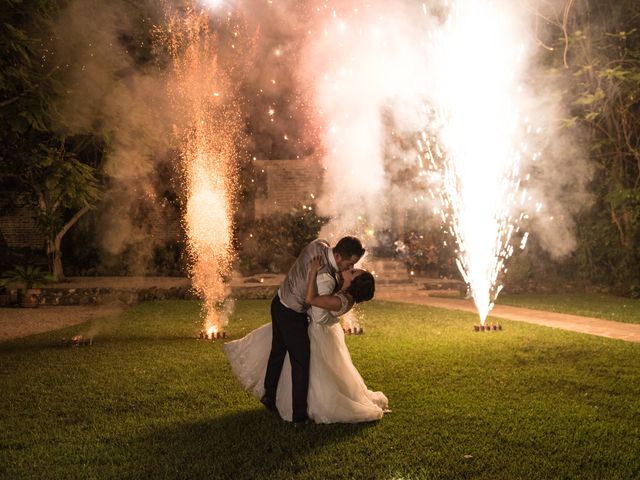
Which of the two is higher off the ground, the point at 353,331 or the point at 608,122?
the point at 608,122

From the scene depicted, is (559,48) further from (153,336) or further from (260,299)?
(153,336)

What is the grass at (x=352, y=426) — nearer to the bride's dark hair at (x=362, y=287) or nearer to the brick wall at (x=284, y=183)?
the bride's dark hair at (x=362, y=287)

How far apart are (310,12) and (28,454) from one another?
10.3 meters

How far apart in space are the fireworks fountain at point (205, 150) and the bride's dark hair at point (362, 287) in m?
5.28

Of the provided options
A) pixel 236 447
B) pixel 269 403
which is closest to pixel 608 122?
pixel 269 403

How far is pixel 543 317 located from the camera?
43.0ft

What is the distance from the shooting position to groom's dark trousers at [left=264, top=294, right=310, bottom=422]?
5.97 metres

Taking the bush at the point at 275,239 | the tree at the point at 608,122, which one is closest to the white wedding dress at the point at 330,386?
the tree at the point at 608,122

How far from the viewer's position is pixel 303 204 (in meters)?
24.1

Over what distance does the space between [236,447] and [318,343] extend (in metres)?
1.26

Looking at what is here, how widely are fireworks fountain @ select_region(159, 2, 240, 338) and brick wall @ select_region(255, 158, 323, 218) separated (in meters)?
1.20

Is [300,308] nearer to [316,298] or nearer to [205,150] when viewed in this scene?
[316,298]

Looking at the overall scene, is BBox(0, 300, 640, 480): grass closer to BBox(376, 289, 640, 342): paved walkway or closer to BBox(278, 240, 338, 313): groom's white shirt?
BBox(376, 289, 640, 342): paved walkway

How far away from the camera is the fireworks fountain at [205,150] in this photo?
15797 millimetres
